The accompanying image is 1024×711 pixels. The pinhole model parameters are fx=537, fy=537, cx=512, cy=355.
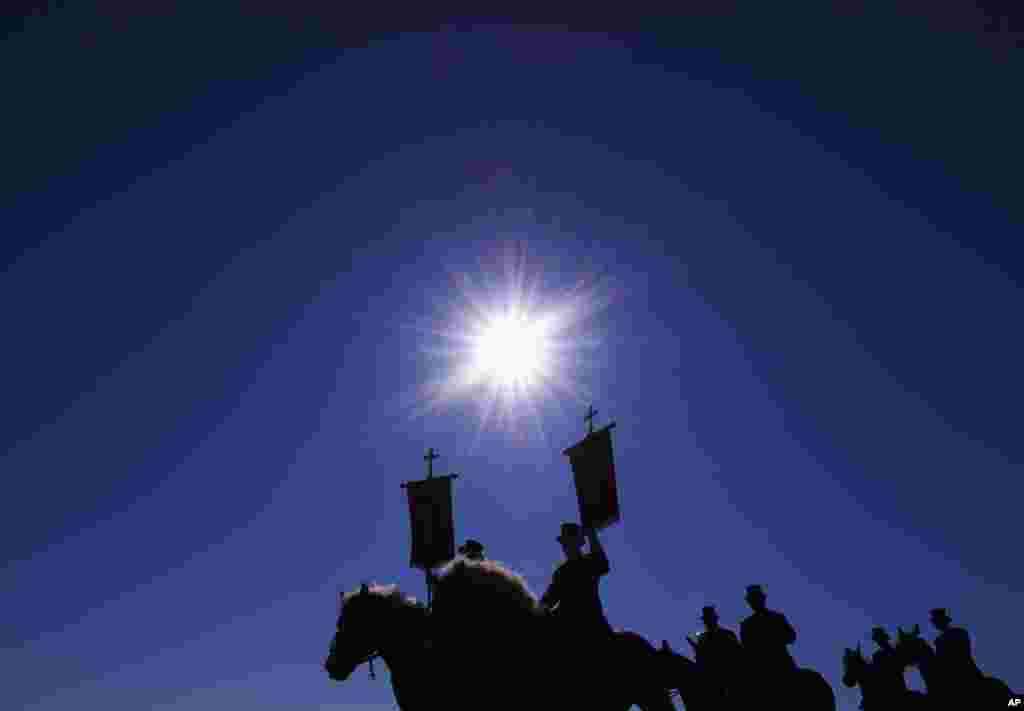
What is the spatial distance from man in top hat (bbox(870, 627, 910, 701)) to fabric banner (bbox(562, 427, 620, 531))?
6167 millimetres

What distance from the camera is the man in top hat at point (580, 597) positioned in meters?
6.38

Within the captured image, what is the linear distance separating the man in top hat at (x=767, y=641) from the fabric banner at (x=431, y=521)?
8.05 metres

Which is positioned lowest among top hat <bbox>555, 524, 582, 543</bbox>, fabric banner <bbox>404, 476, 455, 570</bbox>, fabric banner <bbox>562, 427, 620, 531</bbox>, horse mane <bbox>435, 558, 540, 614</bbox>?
horse mane <bbox>435, 558, 540, 614</bbox>

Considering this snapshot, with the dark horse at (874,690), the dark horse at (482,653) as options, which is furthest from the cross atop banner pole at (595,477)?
the dark horse at (874,690)

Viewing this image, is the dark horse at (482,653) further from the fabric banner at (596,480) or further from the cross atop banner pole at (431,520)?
the cross atop banner pole at (431,520)

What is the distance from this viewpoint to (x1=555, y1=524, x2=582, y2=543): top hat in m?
7.45

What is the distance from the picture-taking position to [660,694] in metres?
6.75

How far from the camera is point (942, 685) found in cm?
1017

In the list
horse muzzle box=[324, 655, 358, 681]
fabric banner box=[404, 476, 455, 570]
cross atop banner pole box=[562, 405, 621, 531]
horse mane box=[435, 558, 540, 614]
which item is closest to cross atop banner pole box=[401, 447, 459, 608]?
fabric banner box=[404, 476, 455, 570]

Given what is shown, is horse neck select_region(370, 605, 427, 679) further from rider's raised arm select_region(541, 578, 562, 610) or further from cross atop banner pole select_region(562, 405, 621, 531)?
cross atop banner pole select_region(562, 405, 621, 531)

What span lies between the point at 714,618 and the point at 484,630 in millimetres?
5939

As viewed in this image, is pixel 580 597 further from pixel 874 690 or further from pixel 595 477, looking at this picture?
pixel 874 690

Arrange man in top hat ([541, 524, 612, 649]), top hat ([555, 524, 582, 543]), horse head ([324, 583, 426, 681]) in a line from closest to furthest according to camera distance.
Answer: man in top hat ([541, 524, 612, 649]), horse head ([324, 583, 426, 681]), top hat ([555, 524, 582, 543])

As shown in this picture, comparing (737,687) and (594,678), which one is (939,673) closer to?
(737,687)
